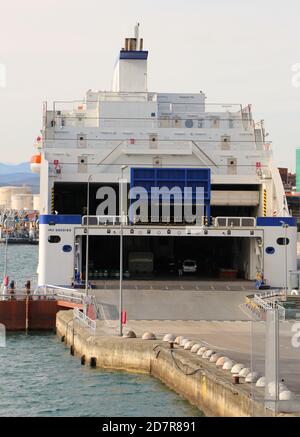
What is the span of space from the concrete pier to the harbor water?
366mm

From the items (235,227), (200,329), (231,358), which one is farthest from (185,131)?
(231,358)

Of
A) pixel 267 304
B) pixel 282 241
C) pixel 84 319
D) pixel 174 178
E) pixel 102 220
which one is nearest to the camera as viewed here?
pixel 84 319

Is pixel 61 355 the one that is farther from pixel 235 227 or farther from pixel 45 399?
pixel 235 227

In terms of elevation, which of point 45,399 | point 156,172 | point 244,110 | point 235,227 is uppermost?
point 244,110

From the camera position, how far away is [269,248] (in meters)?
43.7

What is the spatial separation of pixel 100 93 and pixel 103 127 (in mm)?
3996

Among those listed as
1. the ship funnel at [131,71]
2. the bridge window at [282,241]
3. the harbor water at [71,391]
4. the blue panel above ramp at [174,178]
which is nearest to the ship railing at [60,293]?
the harbor water at [71,391]

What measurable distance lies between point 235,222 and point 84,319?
1320 centimetres

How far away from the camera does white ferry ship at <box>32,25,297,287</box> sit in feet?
143

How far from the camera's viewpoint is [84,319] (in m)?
35.8

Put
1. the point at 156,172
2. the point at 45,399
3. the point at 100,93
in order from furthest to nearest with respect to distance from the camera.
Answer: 1. the point at 100,93
2. the point at 156,172
3. the point at 45,399

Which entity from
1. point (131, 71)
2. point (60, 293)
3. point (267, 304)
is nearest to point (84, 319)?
point (60, 293)

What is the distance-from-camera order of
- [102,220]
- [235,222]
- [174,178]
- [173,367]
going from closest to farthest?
1. [173,367]
2. [102,220]
3. [235,222]
4. [174,178]

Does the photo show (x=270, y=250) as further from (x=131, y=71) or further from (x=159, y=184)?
(x=131, y=71)
